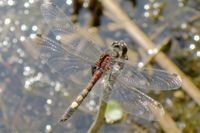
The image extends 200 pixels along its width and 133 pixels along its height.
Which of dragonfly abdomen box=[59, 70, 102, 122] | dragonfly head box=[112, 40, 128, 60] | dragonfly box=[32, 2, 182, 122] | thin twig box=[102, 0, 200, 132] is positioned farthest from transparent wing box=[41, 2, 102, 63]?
thin twig box=[102, 0, 200, 132]

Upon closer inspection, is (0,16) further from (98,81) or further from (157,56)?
(98,81)

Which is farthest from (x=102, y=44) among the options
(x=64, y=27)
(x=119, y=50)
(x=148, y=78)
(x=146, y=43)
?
(x=119, y=50)

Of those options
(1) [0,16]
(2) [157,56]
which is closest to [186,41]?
(2) [157,56]

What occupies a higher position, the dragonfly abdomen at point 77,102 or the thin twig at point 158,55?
the thin twig at point 158,55

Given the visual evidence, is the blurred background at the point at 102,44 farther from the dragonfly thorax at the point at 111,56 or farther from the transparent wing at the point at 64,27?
the dragonfly thorax at the point at 111,56

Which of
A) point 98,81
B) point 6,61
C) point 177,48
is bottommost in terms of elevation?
point 98,81

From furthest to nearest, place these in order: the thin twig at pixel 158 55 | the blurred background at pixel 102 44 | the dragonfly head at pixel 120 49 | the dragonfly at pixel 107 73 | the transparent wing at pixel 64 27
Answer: the blurred background at pixel 102 44 → the thin twig at pixel 158 55 → the transparent wing at pixel 64 27 → the dragonfly at pixel 107 73 → the dragonfly head at pixel 120 49

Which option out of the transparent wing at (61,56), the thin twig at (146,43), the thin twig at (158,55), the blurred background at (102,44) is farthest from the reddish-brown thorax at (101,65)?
the thin twig at (146,43)
